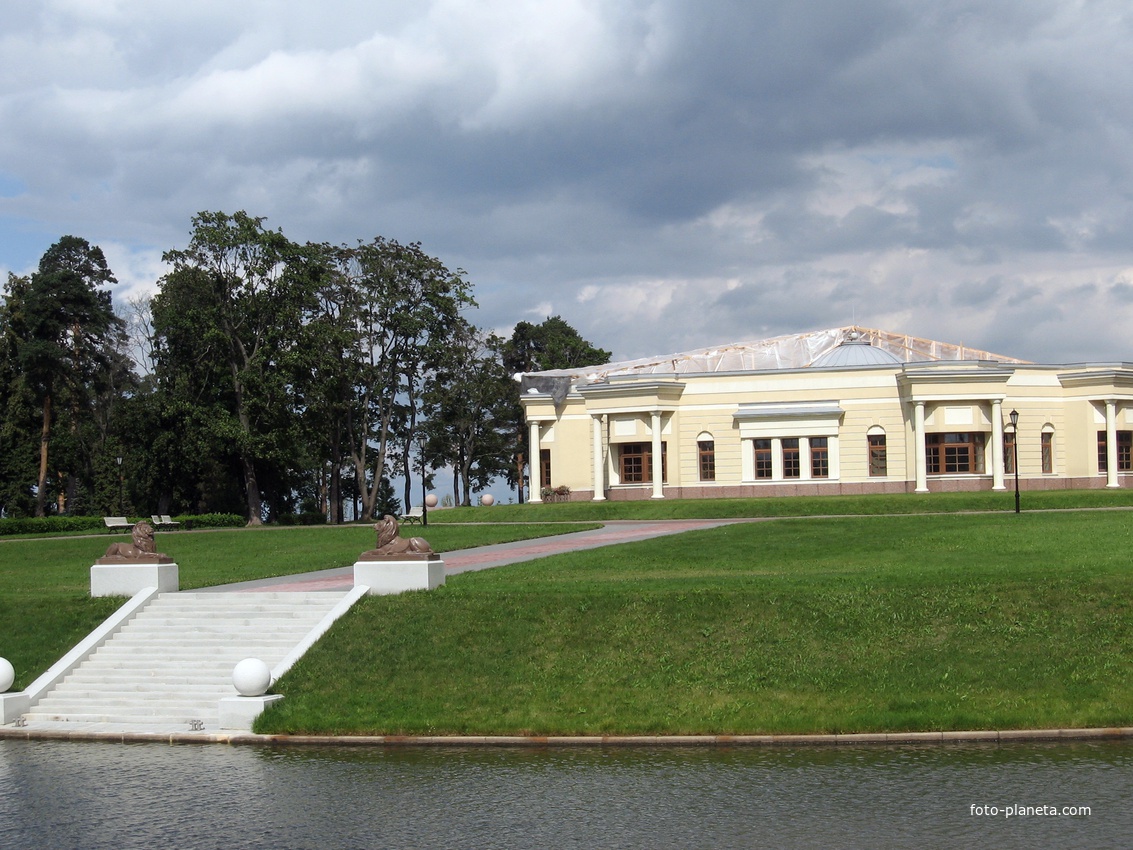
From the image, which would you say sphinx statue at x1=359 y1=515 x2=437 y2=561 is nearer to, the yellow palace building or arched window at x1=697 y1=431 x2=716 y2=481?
the yellow palace building

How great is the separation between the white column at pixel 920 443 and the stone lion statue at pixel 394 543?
36.7 meters

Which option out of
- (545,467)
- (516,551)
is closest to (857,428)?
(545,467)

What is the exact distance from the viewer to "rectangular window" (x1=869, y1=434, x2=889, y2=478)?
192 feet

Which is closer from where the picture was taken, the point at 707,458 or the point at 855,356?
the point at 707,458

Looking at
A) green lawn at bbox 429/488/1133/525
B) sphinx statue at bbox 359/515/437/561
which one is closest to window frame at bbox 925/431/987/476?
green lawn at bbox 429/488/1133/525

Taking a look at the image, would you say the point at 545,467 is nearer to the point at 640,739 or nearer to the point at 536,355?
the point at 536,355

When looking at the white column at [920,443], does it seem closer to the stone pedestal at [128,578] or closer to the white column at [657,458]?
the white column at [657,458]

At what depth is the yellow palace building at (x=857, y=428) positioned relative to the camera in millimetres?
57125

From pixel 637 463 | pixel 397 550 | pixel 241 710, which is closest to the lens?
pixel 241 710

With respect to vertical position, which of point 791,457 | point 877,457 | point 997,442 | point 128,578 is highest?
point 997,442

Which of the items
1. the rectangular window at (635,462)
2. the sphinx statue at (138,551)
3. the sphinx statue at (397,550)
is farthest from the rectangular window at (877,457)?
the sphinx statue at (138,551)

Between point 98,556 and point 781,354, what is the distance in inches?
1467

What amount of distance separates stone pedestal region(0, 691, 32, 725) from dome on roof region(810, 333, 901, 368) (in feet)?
A: 150

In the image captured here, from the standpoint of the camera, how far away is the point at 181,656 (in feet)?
72.8
